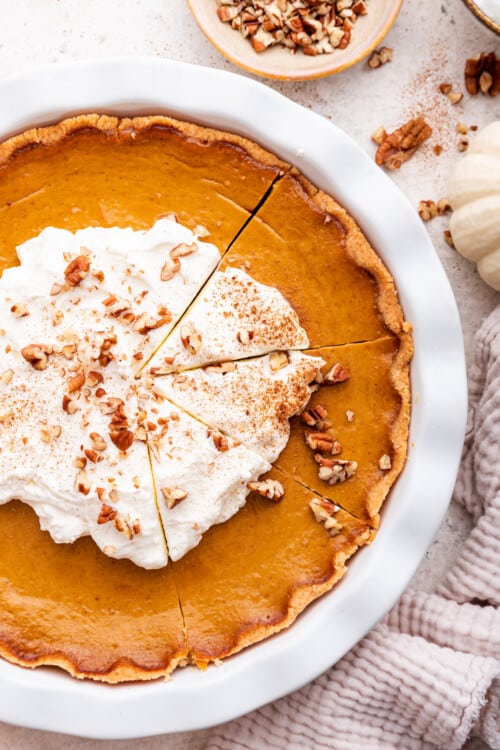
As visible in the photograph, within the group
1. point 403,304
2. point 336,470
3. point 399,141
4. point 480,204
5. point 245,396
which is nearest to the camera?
point 245,396

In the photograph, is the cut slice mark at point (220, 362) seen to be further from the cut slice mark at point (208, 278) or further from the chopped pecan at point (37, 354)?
the chopped pecan at point (37, 354)

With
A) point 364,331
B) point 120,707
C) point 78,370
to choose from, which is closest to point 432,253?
point 364,331

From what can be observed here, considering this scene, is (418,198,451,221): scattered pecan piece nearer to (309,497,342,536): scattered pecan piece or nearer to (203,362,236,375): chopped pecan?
(203,362,236,375): chopped pecan

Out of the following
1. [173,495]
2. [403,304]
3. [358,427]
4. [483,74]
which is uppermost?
[483,74]

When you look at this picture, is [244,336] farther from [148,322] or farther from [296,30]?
[296,30]

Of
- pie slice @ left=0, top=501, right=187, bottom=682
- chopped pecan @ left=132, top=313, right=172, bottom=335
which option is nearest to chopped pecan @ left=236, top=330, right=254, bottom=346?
chopped pecan @ left=132, top=313, right=172, bottom=335

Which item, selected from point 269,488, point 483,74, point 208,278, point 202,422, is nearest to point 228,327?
point 208,278

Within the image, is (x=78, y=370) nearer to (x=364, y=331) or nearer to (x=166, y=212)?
(x=166, y=212)
